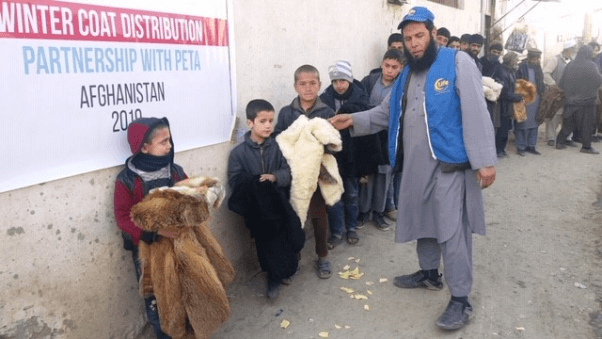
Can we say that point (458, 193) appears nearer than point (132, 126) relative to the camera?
No

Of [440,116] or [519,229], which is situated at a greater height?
[440,116]

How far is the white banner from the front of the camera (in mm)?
2203

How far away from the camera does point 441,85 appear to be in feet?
10.1

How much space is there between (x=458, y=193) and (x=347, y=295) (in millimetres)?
1215

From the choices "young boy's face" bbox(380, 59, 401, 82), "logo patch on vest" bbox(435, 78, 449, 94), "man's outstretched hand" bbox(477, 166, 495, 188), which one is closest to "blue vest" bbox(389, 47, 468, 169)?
"logo patch on vest" bbox(435, 78, 449, 94)

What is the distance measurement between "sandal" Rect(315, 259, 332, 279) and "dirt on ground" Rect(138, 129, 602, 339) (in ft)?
0.13

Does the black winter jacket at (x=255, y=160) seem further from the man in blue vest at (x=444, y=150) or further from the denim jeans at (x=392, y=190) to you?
the denim jeans at (x=392, y=190)

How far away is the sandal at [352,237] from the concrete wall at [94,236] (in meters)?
1.04

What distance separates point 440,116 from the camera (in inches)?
122

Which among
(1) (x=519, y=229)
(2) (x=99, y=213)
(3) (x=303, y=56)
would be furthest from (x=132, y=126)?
(1) (x=519, y=229)

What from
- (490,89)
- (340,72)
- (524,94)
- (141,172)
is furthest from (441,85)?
(524,94)

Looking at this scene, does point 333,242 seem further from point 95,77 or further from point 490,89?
point 490,89

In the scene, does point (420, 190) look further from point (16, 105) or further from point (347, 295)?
point (16, 105)

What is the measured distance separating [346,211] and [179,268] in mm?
2421
